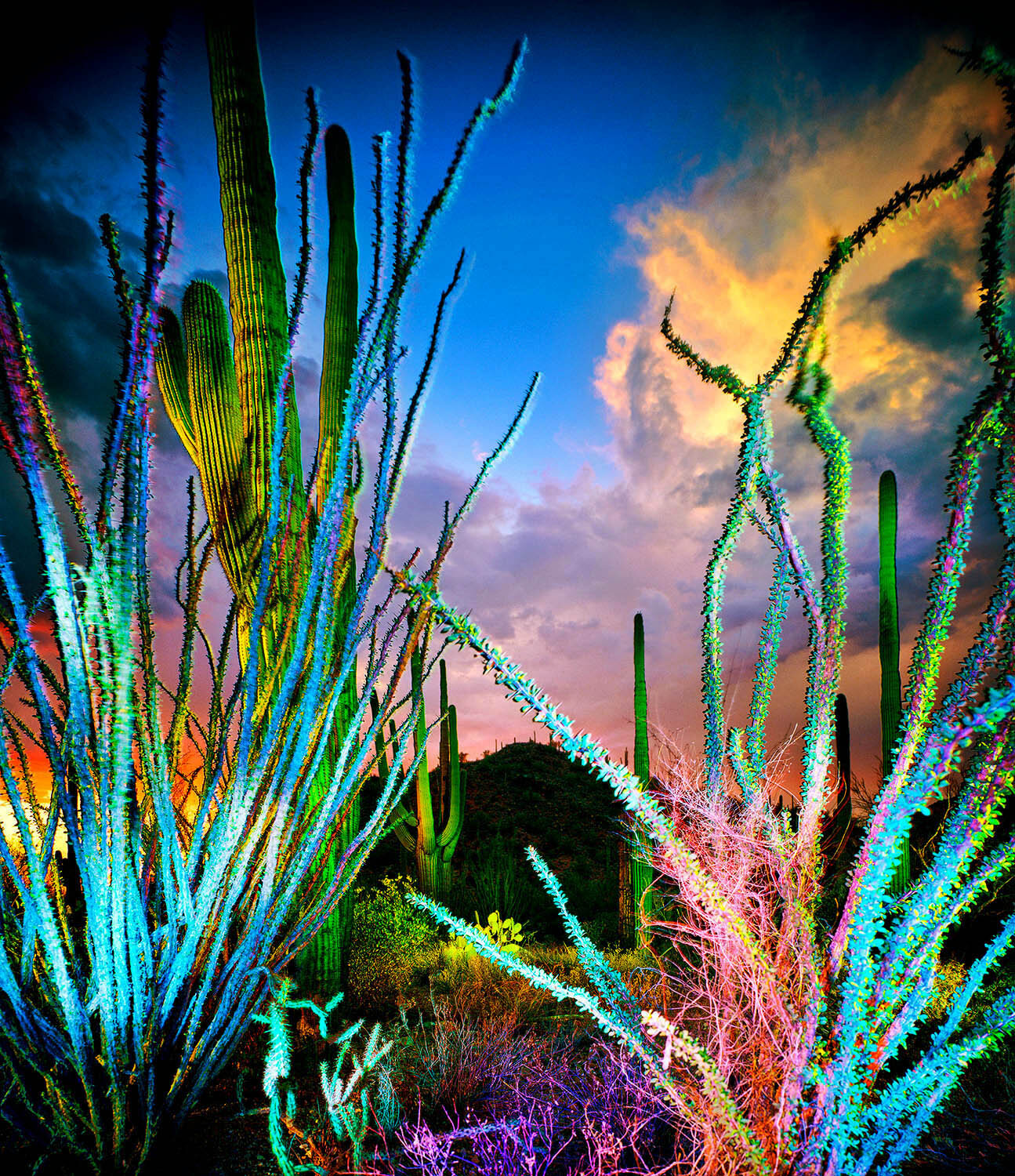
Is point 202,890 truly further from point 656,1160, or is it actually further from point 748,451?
point 748,451

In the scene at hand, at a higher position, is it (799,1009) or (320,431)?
(320,431)

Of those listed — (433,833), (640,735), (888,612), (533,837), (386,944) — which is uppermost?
(888,612)

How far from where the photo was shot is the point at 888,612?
5.68 meters

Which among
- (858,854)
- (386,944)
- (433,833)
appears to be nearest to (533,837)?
(433,833)

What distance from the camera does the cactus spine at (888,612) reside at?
551 cm

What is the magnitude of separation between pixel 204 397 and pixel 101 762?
1647 mm

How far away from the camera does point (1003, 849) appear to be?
4.05 ft

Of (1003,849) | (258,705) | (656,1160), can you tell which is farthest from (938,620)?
(656,1160)

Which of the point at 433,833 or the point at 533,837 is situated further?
the point at 533,837

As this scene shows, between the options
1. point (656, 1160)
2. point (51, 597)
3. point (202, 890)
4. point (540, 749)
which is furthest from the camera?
point (540, 749)

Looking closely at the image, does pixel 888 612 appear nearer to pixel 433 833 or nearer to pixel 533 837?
pixel 433 833

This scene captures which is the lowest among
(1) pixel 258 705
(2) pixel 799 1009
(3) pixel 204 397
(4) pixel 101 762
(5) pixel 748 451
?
(2) pixel 799 1009

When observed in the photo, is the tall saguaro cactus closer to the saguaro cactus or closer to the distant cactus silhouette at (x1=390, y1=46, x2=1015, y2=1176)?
the saguaro cactus

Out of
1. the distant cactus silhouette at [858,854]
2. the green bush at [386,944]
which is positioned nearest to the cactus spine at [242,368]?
the distant cactus silhouette at [858,854]
